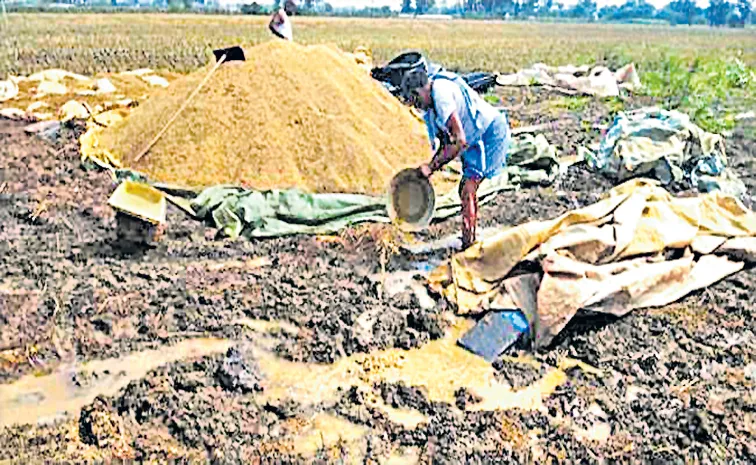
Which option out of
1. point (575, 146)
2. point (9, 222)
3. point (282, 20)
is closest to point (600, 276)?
point (9, 222)

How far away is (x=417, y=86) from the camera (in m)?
4.47

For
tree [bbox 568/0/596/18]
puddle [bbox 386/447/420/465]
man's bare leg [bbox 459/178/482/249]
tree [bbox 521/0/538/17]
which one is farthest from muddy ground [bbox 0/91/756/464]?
tree [bbox 568/0/596/18]

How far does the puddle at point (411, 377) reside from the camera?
368cm

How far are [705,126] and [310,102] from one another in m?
5.68

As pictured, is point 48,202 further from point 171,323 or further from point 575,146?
point 575,146

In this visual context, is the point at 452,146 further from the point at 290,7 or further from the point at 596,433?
the point at 290,7

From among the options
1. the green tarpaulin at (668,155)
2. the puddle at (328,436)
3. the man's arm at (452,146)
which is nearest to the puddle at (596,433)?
the puddle at (328,436)

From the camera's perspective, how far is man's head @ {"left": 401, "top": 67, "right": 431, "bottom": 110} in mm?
4449

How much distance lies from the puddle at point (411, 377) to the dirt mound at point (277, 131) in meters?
2.59

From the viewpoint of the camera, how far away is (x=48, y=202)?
6141mm

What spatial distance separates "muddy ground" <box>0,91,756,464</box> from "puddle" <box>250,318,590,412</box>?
0.18ft

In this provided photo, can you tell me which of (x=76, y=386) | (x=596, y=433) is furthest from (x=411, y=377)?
(x=76, y=386)

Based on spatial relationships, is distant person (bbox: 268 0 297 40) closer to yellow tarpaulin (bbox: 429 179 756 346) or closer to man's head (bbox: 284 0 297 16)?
man's head (bbox: 284 0 297 16)

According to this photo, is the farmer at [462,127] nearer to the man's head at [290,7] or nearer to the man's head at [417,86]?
the man's head at [417,86]
